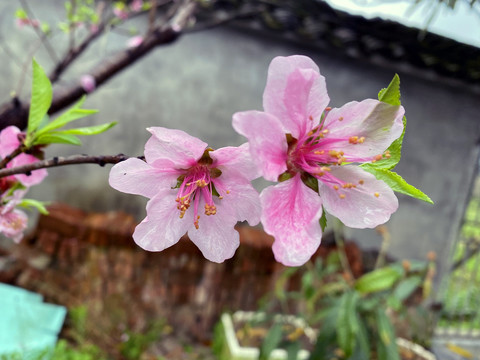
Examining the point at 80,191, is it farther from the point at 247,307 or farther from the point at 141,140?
the point at 247,307

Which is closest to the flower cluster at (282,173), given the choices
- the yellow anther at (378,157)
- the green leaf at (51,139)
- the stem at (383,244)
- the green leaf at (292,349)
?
the yellow anther at (378,157)

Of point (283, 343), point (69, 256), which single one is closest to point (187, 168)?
point (283, 343)

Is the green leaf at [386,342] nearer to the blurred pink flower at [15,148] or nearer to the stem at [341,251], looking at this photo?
the stem at [341,251]


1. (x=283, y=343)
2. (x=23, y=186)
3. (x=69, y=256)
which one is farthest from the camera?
(x=69, y=256)

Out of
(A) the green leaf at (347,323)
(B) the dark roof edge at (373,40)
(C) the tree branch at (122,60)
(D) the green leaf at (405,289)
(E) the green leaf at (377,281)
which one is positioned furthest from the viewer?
(B) the dark roof edge at (373,40)

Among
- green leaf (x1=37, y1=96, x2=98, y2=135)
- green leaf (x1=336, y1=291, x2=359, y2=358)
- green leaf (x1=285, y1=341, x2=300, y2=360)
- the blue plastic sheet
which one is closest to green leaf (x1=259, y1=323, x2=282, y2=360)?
green leaf (x1=285, y1=341, x2=300, y2=360)

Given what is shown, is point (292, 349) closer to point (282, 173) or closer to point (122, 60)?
point (122, 60)

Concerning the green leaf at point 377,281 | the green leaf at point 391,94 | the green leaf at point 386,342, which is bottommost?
the green leaf at point 386,342
